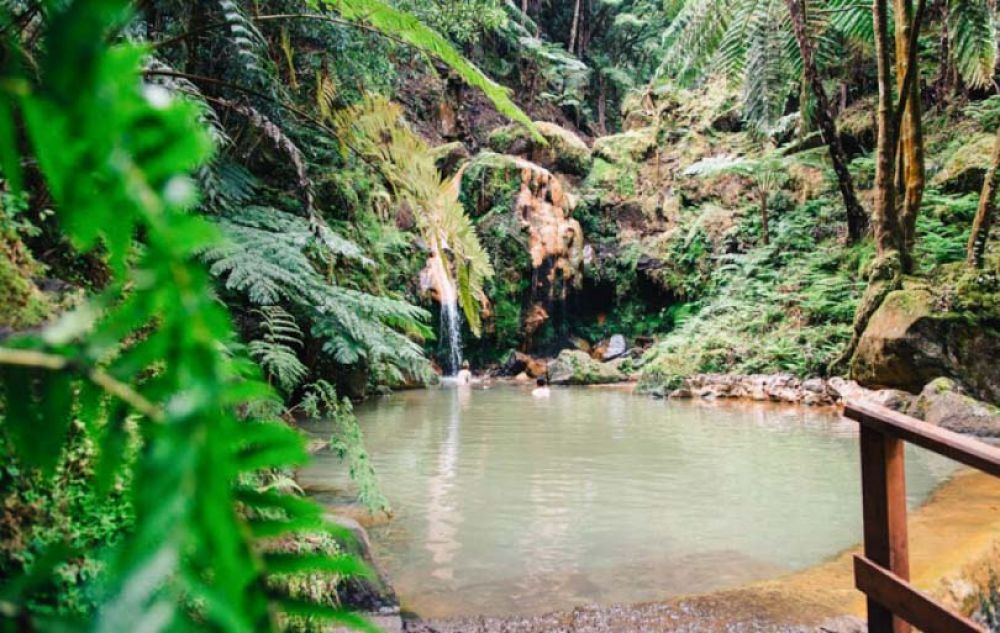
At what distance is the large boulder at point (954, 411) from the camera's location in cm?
624

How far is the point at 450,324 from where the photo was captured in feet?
48.8

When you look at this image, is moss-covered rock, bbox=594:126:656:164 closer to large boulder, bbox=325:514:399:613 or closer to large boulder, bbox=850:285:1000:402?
large boulder, bbox=850:285:1000:402

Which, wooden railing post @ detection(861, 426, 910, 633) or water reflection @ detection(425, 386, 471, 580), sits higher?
wooden railing post @ detection(861, 426, 910, 633)

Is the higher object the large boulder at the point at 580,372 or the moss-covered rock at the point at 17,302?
the moss-covered rock at the point at 17,302

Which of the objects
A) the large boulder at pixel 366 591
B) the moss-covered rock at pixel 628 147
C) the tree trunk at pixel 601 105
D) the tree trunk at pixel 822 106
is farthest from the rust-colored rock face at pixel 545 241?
the large boulder at pixel 366 591

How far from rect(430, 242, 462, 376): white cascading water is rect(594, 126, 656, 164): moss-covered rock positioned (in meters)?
7.34

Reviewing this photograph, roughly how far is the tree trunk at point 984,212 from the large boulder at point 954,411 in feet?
8.53

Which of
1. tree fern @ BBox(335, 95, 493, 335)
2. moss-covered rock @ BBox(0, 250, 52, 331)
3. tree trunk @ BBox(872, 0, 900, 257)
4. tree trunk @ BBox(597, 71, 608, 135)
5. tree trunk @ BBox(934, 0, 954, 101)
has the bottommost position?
moss-covered rock @ BBox(0, 250, 52, 331)

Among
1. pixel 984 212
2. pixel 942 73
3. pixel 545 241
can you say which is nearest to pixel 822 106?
pixel 984 212

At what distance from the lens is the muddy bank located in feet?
8.27

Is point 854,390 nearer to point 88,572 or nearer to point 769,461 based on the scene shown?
point 769,461

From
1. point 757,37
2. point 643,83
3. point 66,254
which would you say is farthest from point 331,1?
point 643,83

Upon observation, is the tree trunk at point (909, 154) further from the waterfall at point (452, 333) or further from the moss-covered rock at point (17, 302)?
the moss-covered rock at point (17, 302)

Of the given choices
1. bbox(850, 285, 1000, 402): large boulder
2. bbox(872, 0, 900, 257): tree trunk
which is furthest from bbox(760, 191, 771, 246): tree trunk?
bbox(850, 285, 1000, 402): large boulder
